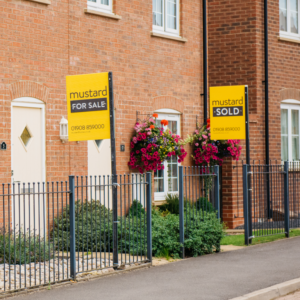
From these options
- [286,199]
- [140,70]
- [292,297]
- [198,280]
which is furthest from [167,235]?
[140,70]

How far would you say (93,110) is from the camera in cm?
848

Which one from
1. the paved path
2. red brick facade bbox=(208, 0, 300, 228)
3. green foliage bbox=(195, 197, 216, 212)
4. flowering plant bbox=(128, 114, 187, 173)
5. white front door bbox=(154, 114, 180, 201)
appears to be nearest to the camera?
the paved path

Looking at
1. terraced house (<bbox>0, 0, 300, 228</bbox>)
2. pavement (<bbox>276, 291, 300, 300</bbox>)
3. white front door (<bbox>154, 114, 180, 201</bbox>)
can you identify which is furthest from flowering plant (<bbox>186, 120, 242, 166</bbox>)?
pavement (<bbox>276, 291, 300, 300</bbox>)

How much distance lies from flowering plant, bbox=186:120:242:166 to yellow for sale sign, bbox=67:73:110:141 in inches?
220

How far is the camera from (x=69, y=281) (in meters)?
7.77

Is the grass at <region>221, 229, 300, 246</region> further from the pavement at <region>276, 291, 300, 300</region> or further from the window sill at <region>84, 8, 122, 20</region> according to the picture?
the window sill at <region>84, 8, 122, 20</region>

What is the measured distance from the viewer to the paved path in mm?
7070

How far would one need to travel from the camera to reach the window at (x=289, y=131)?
16.6 meters

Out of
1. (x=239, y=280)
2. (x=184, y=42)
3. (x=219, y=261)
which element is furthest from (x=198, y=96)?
(x=239, y=280)

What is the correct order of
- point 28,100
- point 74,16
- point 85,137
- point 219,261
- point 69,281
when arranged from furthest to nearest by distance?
point 74,16
point 28,100
point 219,261
point 85,137
point 69,281

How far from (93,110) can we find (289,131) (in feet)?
31.3

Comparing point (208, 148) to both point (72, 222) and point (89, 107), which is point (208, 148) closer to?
point (89, 107)

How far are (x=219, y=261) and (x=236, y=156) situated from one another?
5.14m

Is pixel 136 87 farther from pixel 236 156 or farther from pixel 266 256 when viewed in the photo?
pixel 266 256
